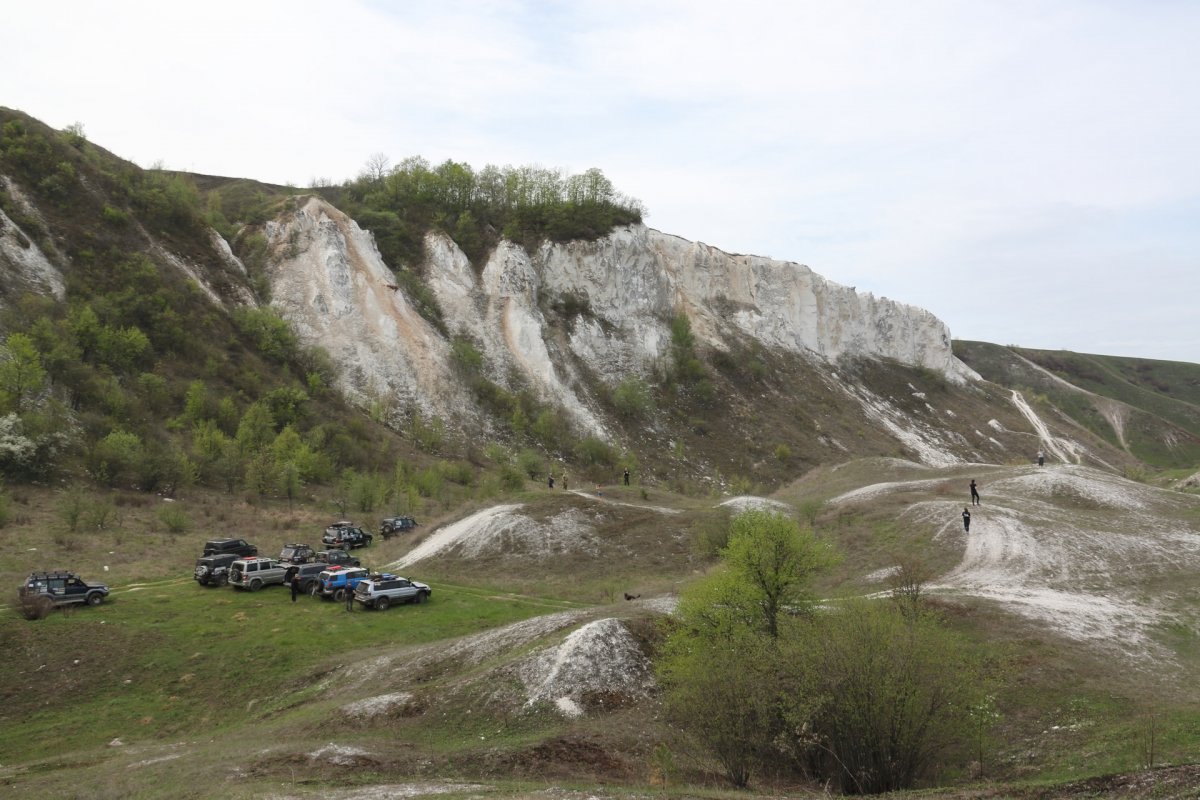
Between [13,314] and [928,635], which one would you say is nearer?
[928,635]

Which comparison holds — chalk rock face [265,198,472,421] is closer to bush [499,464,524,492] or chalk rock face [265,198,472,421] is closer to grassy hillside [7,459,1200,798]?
bush [499,464,524,492]

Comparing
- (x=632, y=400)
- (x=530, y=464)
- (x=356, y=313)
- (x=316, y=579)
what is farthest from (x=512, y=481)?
(x=356, y=313)

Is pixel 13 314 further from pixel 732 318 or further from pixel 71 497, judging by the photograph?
pixel 732 318

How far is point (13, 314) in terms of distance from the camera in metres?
57.3

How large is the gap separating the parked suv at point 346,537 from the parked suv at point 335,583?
36.5 feet

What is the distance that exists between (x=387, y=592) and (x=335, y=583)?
2812 millimetres

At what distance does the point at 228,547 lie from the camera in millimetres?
39344

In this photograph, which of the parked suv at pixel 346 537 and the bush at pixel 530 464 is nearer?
the parked suv at pixel 346 537

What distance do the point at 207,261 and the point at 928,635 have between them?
79.8 meters

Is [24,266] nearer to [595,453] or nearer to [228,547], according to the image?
[228,547]

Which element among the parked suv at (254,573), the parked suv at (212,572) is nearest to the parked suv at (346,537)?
the parked suv at (254,573)

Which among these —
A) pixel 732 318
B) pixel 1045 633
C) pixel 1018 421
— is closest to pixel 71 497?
pixel 1045 633

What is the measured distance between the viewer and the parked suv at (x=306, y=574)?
35.2m

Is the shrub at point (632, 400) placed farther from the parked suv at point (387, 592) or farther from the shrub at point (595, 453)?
the parked suv at point (387, 592)
